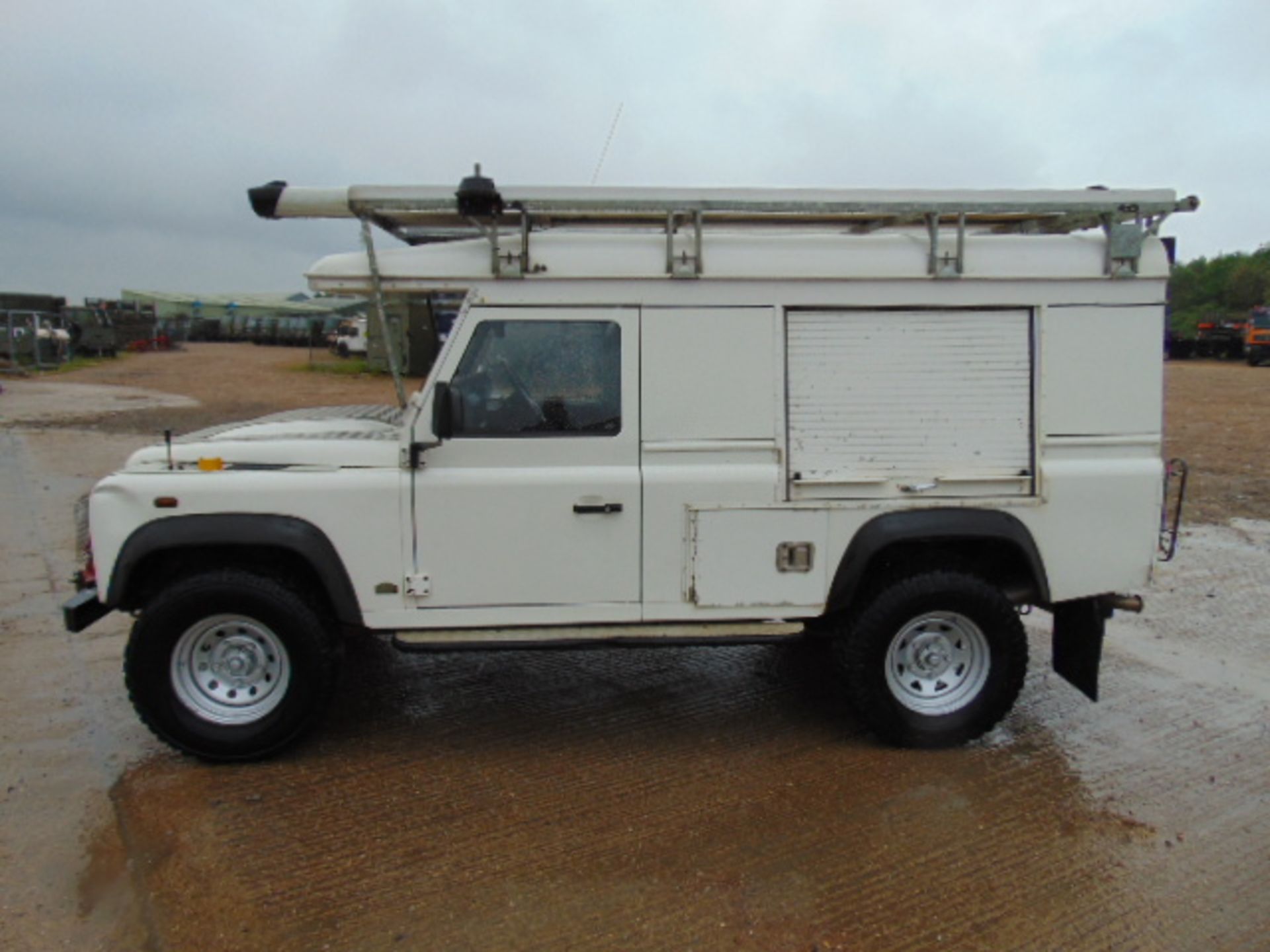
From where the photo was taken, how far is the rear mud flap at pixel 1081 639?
15.8 feet

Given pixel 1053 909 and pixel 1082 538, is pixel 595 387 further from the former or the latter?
pixel 1053 909

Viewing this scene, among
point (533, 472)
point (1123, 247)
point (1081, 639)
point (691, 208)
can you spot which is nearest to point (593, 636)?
point (533, 472)

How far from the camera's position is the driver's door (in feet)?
14.6

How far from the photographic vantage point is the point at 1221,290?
55.3 meters

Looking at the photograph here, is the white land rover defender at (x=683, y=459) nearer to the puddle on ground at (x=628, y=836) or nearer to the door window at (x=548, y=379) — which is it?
the door window at (x=548, y=379)

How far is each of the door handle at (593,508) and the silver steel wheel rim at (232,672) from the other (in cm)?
145

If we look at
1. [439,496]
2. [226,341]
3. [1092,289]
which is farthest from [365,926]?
[226,341]

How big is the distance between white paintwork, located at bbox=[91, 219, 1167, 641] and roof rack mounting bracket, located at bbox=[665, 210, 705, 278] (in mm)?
59

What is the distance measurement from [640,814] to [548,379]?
1.92 meters

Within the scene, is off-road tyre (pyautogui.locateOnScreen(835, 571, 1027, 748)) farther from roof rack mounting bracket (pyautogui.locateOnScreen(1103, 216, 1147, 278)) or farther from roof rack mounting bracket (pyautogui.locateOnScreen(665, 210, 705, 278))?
roof rack mounting bracket (pyautogui.locateOnScreen(665, 210, 705, 278))

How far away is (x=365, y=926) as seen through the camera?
338 cm

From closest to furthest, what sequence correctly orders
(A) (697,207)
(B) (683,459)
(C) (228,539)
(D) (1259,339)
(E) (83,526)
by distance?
(C) (228,539) → (A) (697,207) → (B) (683,459) → (E) (83,526) → (D) (1259,339)

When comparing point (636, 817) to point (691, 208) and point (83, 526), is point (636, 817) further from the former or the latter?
point (83, 526)

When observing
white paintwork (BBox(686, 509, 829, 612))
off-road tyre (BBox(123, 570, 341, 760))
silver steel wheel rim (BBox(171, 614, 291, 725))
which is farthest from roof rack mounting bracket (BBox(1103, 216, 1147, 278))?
silver steel wheel rim (BBox(171, 614, 291, 725))
